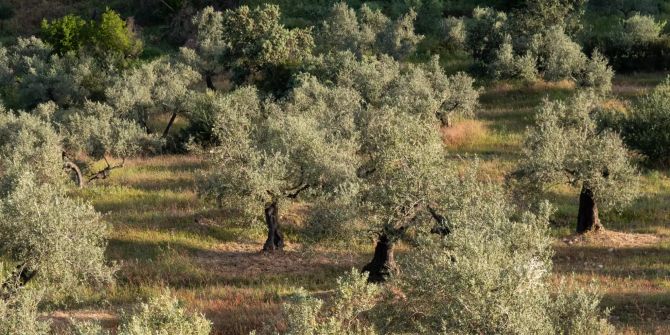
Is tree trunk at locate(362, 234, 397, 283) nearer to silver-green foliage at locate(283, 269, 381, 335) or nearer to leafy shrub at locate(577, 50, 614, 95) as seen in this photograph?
silver-green foliage at locate(283, 269, 381, 335)

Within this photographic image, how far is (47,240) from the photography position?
1984cm

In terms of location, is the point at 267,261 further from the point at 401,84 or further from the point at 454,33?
the point at 454,33

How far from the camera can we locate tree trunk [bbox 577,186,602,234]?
1197 inches

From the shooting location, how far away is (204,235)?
102ft

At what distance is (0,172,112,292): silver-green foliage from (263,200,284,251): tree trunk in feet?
28.8

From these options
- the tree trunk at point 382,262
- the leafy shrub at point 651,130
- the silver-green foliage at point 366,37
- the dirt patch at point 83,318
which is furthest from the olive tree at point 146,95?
the leafy shrub at point 651,130

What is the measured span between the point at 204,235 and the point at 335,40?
1504 inches

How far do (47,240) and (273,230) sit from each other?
10906mm

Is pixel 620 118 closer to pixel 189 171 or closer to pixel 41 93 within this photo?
pixel 189 171

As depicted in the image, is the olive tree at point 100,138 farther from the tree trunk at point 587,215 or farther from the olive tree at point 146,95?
the tree trunk at point 587,215

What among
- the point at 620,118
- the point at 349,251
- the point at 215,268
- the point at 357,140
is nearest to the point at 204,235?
the point at 215,268

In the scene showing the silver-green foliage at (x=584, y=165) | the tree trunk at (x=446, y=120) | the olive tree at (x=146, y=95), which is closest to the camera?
the silver-green foliage at (x=584, y=165)

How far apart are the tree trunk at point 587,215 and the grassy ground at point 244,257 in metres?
0.72

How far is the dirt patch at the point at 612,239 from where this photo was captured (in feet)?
96.0
